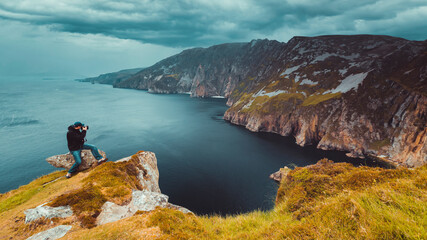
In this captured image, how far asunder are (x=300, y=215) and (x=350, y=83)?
10175 centimetres

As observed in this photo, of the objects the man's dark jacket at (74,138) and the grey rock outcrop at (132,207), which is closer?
the grey rock outcrop at (132,207)

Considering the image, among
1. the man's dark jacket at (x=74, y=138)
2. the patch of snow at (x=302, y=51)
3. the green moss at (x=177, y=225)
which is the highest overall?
the patch of snow at (x=302, y=51)

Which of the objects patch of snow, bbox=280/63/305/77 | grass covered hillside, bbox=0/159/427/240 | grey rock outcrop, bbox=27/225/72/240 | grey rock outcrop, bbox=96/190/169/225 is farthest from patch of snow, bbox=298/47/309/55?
grey rock outcrop, bbox=27/225/72/240

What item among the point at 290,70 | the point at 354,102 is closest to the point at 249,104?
the point at 290,70

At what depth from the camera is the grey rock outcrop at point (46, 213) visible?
8.45m

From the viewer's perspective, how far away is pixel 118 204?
10305 mm

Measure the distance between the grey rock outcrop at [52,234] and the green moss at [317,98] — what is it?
95.9 meters

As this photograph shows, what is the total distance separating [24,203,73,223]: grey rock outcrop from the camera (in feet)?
27.7

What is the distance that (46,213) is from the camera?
861cm

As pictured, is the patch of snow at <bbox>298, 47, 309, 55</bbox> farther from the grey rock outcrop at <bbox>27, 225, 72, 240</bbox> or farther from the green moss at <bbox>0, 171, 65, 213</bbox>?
the grey rock outcrop at <bbox>27, 225, 72, 240</bbox>

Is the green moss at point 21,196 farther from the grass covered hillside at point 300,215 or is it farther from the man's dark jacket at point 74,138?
the man's dark jacket at point 74,138

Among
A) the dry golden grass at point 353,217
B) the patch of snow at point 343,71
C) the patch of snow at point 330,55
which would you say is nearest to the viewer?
the dry golden grass at point 353,217

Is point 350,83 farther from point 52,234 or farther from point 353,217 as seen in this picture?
point 52,234

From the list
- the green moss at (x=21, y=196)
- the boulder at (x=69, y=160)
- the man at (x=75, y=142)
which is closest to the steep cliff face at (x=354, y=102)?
the boulder at (x=69, y=160)
